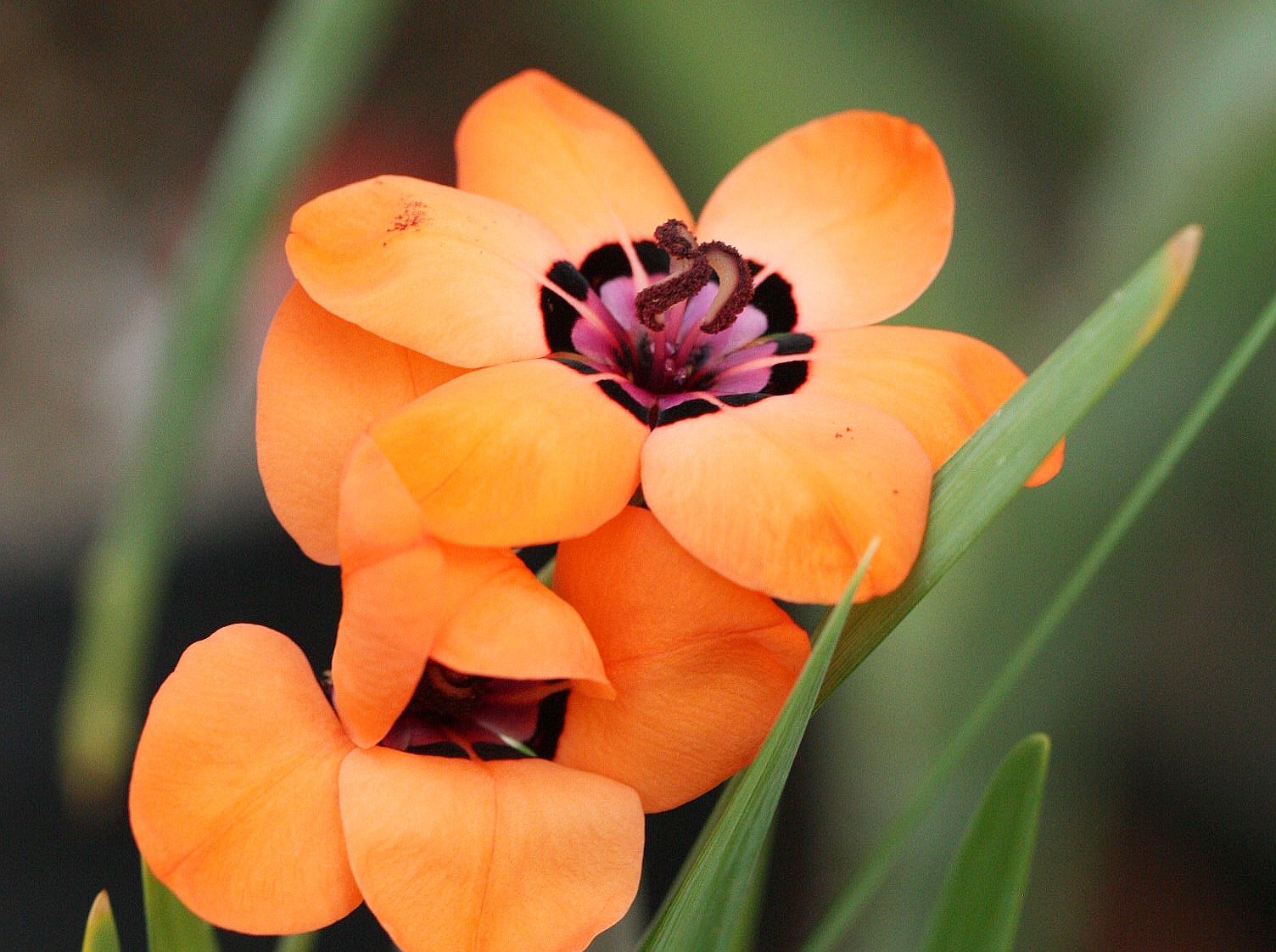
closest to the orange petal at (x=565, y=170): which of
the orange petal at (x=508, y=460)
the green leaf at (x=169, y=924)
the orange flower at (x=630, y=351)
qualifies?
the orange flower at (x=630, y=351)

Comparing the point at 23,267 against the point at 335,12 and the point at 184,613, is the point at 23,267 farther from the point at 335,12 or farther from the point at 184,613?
the point at 335,12

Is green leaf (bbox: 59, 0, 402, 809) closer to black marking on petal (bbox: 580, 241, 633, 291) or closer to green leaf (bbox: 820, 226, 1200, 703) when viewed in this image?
black marking on petal (bbox: 580, 241, 633, 291)

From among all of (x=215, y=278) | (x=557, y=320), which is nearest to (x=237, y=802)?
(x=557, y=320)

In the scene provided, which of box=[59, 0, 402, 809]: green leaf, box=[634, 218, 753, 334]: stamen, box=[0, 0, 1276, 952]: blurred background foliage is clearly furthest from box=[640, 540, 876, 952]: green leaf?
box=[0, 0, 1276, 952]: blurred background foliage

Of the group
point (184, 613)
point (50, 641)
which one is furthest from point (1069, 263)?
point (50, 641)

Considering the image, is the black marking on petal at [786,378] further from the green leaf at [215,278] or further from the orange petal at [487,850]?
the green leaf at [215,278]

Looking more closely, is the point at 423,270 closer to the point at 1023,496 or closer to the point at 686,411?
the point at 686,411

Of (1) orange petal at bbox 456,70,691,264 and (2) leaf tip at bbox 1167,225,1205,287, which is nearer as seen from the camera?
(2) leaf tip at bbox 1167,225,1205,287
